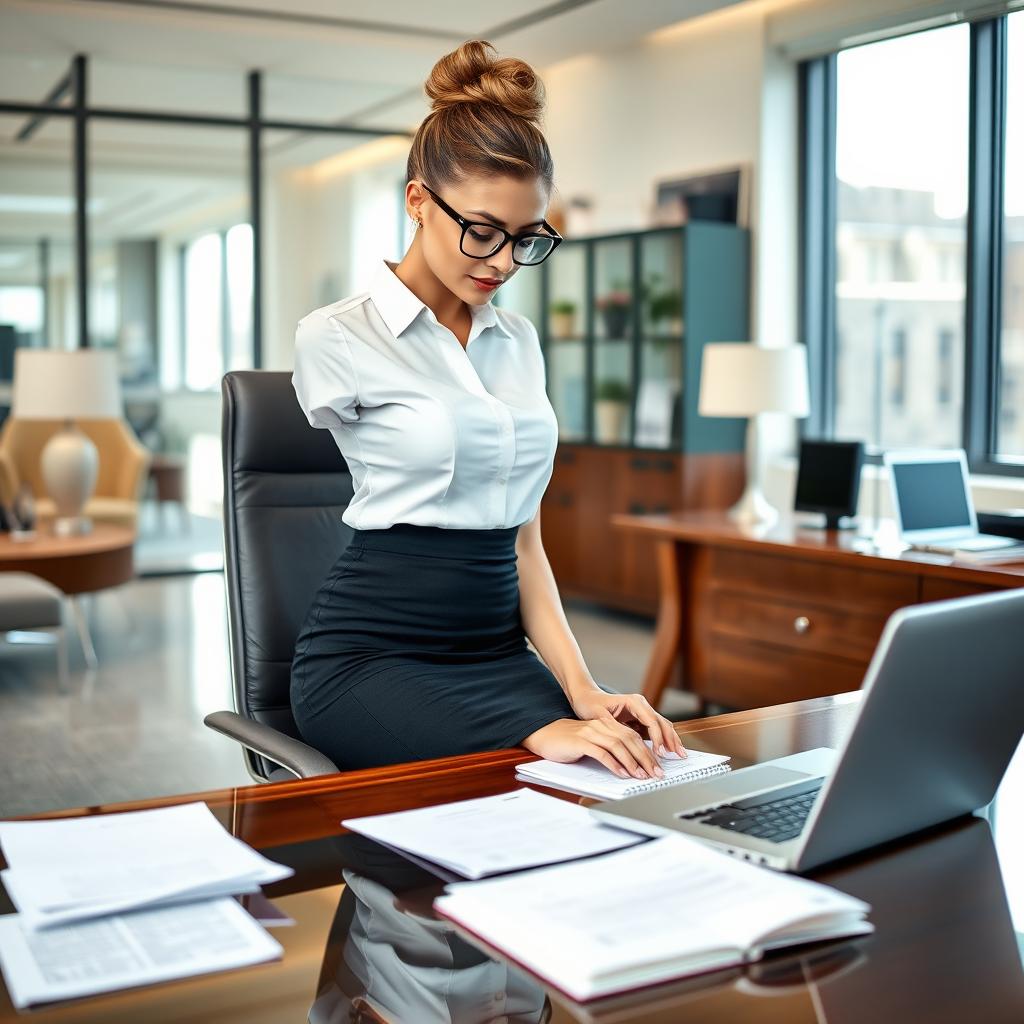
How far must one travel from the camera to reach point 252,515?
77.1 inches

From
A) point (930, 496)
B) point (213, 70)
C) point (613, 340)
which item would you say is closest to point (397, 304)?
point (930, 496)

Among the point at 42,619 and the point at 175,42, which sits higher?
the point at 175,42

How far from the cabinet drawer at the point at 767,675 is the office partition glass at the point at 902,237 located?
1857mm

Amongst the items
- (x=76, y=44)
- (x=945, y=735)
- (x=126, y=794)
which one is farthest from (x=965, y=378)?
(x=76, y=44)

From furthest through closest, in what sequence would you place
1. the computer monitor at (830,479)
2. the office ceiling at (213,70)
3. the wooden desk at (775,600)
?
the office ceiling at (213,70), the computer monitor at (830,479), the wooden desk at (775,600)

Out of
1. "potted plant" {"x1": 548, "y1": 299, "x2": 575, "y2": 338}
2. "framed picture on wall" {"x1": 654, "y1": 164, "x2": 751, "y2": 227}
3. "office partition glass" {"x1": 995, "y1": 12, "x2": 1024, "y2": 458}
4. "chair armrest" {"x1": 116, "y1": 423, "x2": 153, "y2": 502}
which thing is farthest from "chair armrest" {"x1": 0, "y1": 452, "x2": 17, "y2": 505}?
"office partition glass" {"x1": 995, "y1": 12, "x2": 1024, "y2": 458}

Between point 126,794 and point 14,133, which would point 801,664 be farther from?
point 14,133

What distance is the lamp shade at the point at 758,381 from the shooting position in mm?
4301

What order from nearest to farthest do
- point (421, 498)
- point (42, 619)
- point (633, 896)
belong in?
point (633, 896) → point (421, 498) → point (42, 619)

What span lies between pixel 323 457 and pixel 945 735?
124cm

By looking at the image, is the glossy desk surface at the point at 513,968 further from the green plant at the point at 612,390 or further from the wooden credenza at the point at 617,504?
the green plant at the point at 612,390

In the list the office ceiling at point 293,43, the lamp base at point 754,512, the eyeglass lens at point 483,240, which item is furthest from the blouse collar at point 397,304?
the office ceiling at point 293,43

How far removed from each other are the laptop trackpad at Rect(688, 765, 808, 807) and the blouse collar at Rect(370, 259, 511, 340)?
0.79 m

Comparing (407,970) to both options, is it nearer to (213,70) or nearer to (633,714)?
(633,714)
